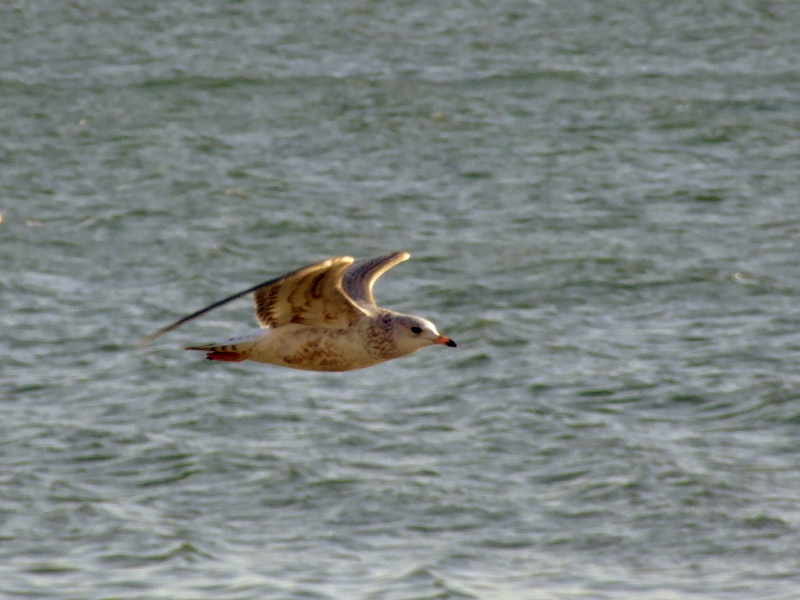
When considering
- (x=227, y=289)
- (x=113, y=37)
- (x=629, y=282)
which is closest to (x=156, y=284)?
(x=227, y=289)

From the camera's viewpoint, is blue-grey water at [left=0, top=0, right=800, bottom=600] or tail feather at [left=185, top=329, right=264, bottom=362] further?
blue-grey water at [left=0, top=0, right=800, bottom=600]

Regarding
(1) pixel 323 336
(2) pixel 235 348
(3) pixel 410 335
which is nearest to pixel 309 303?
(1) pixel 323 336

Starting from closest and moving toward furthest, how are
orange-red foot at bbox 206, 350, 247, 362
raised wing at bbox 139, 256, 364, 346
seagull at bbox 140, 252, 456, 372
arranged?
raised wing at bbox 139, 256, 364, 346 < seagull at bbox 140, 252, 456, 372 < orange-red foot at bbox 206, 350, 247, 362

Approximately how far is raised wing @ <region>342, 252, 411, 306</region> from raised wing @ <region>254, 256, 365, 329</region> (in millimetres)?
846

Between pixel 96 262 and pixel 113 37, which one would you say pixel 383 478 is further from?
pixel 113 37

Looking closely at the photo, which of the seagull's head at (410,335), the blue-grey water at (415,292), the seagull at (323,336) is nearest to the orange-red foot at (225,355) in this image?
the seagull at (323,336)


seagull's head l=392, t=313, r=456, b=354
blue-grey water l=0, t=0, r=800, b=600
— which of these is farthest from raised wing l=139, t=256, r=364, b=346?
blue-grey water l=0, t=0, r=800, b=600

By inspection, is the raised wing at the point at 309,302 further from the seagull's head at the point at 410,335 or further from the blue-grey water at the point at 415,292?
the blue-grey water at the point at 415,292

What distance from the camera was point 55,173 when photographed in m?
33.4

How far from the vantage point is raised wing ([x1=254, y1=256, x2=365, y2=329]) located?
10.2m

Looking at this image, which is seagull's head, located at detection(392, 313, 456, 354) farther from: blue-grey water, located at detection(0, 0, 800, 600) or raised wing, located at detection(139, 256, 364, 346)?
blue-grey water, located at detection(0, 0, 800, 600)

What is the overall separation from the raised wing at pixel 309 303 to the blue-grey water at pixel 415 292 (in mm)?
7780

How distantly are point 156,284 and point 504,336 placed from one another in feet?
20.6

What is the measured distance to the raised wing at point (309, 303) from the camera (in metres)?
10.2
